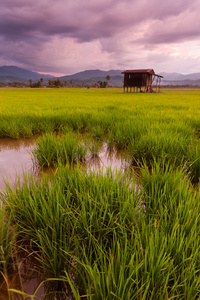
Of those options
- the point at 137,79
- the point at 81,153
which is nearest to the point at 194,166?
the point at 81,153

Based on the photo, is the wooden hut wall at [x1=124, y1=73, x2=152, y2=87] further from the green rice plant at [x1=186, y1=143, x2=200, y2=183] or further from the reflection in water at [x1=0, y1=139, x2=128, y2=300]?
the green rice plant at [x1=186, y1=143, x2=200, y2=183]

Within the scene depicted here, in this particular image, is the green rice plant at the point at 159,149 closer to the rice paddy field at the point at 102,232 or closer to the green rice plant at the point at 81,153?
the rice paddy field at the point at 102,232

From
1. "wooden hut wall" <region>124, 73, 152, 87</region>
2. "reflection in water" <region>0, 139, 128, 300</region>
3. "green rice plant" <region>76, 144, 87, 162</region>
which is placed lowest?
"reflection in water" <region>0, 139, 128, 300</region>

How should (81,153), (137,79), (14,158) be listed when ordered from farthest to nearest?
(137,79), (14,158), (81,153)

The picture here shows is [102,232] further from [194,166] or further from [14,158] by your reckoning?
[14,158]

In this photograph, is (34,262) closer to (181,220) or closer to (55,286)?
(55,286)

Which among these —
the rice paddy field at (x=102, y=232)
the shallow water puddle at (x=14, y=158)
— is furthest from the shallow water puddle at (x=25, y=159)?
the rice paddy field at (x=102, y=232)

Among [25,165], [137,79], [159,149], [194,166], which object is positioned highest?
[137,79]

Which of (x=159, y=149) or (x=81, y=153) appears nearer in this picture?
(x=159, y=149)

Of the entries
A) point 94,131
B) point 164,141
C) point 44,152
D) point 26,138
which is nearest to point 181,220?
point 164,141

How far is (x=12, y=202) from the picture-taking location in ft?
4.41

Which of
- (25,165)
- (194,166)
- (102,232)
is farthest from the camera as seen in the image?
(25,165)

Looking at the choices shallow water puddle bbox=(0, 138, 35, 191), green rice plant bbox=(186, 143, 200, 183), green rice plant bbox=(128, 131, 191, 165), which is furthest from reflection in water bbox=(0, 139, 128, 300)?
green rice plant bbox=(186, 143, 200, 183)

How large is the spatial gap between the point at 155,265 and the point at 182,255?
200 mm
